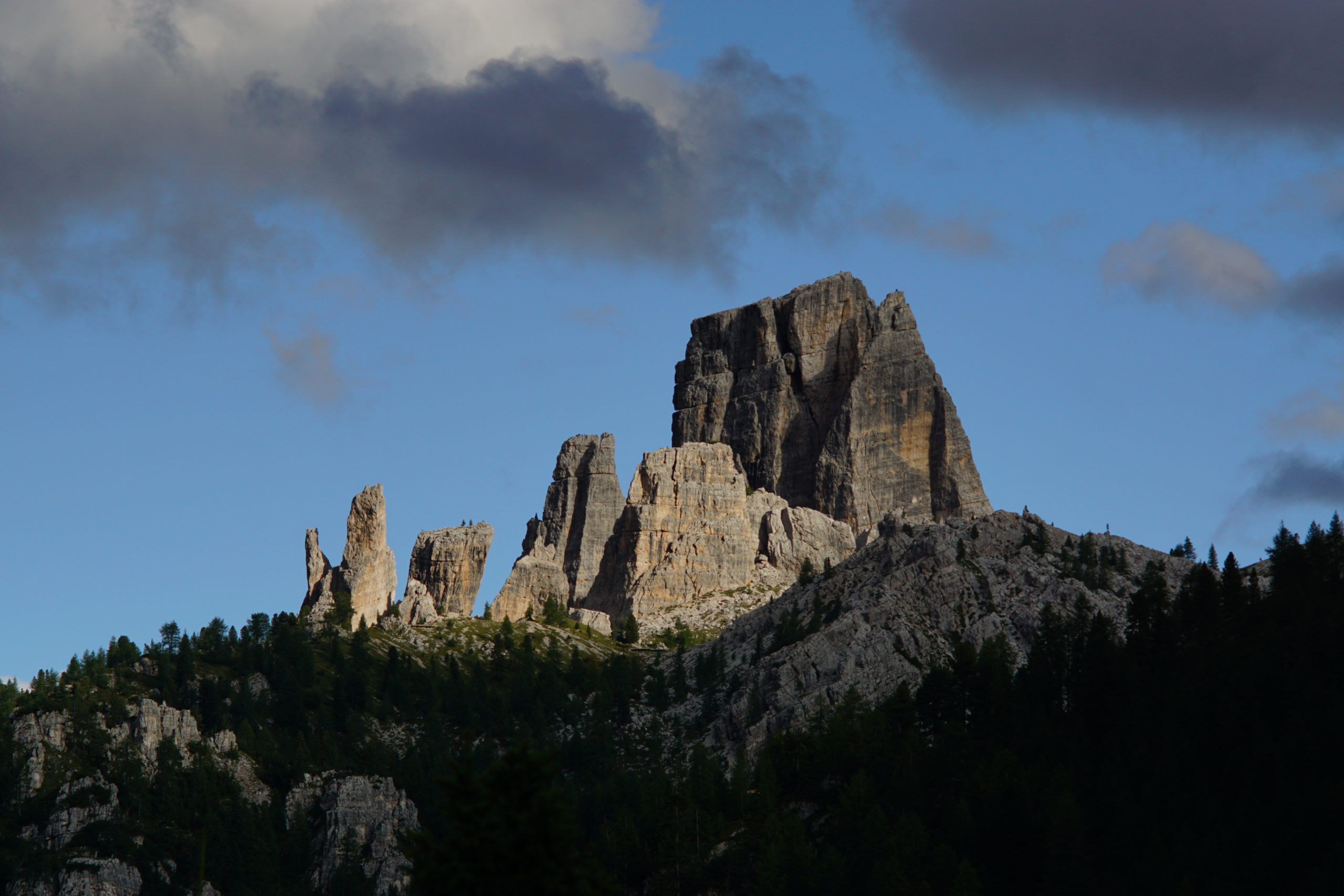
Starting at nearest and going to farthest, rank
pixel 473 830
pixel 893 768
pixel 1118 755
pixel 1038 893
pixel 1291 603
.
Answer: pixel 473 830 → pixel 1038 893 → pixel 1118 755 → pixel 1291 603 → pixel 893 768

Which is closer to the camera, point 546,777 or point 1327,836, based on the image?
point 546,777

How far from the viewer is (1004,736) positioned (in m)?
195

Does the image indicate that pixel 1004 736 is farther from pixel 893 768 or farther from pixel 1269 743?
pixel 1269 743

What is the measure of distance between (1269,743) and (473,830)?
97348 millimetres

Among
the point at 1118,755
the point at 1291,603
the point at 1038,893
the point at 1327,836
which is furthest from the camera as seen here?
the point at 1291,603

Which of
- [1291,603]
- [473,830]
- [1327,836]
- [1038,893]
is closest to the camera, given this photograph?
[473,830]

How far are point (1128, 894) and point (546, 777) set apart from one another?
3214 inches

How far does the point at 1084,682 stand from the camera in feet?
644

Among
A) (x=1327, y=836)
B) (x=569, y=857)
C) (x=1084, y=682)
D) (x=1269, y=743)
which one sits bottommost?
(x=569, y=857)

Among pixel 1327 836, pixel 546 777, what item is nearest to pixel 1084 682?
pixel 1327 836

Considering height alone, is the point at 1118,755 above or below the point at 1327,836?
above

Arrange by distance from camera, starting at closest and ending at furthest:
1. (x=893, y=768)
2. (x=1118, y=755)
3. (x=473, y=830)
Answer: (x=473, y=830), (x=1118, y=755), (x=893, y=768)

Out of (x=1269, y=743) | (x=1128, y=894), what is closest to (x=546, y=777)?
(x=1128, y=894)

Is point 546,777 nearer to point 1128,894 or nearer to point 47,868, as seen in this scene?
point 1128,894
